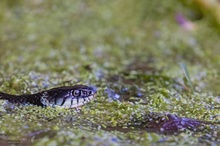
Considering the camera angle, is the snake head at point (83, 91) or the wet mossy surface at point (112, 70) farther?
the snake head at point (83, 91)

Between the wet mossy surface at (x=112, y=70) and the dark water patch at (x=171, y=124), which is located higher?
the wet mossy surface at (x=112, y=70)

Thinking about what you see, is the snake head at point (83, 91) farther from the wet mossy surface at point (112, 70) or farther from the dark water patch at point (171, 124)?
the dark water patch at point (171, 124)

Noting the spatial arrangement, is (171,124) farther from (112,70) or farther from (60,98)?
(112,70)

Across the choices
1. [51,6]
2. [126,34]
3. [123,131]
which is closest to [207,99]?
[123,131]

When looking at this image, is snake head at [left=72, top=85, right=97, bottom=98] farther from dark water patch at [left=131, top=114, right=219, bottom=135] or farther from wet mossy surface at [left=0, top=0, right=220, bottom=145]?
dark water patch at [left=131, top=114, right=219, bottom=135]

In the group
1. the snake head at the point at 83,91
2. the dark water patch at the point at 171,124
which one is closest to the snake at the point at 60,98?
the snake head at the point at 83,91

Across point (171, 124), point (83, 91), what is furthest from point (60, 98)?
point (171, 124)
